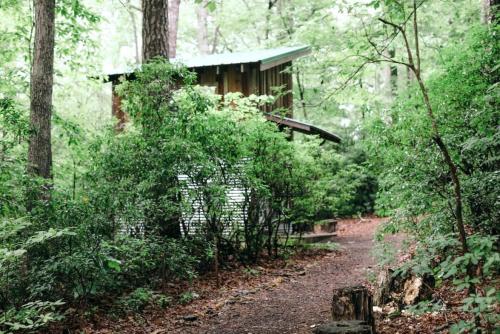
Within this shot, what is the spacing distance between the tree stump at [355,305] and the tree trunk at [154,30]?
7.16 meters

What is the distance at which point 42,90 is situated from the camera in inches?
345

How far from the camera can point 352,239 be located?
16.0 m

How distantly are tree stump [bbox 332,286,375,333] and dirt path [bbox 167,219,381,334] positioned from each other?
72 centimetres

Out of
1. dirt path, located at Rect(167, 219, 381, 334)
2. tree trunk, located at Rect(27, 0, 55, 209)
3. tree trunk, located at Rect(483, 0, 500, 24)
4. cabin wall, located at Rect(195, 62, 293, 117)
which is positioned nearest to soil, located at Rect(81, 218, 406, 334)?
dirt path, located at Rect(167, 219, 381, 334)

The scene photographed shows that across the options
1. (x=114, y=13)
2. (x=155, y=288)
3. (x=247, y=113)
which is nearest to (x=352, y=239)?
(x=247, y=113)

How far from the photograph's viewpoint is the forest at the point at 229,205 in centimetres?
552

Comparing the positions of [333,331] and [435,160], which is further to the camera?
[435,160]

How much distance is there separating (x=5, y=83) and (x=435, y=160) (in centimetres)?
1037

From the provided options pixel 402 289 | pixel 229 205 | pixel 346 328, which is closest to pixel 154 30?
pixel 229 205

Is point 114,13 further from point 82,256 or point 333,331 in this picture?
point 333,331

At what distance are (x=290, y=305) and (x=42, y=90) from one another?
5.94 meters

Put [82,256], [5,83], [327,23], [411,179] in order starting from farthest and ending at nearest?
1. [327,23]
2. [5,83]
3. [411,179]
4. [82,256]

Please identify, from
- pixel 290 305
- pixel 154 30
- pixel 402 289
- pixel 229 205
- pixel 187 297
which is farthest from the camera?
pixel 154 30

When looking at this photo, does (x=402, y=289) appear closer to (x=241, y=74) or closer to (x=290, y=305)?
(x=290, y=305)
